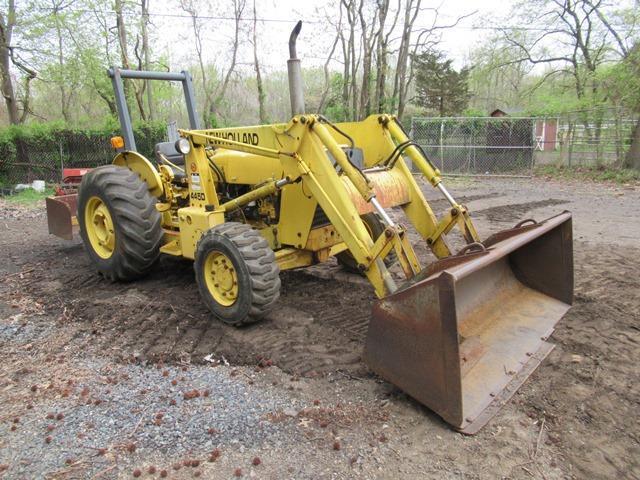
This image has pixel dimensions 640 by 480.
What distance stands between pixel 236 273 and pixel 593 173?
1429 cm

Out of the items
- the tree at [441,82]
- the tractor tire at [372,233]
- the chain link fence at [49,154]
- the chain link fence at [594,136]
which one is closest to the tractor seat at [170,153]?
the tractor tire at [372,233]

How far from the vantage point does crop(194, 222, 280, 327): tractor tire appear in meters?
4.12

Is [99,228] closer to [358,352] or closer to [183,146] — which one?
[183,146]

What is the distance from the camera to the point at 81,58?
20.0 meters

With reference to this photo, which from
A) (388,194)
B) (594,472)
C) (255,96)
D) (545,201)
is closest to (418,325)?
(594,472)

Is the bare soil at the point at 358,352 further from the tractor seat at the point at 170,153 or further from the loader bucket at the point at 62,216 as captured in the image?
the tractor seat at the point at 170,153

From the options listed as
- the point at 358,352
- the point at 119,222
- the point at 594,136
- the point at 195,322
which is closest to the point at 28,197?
the point at 119,222

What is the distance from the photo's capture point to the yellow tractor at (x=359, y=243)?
3.01 meters

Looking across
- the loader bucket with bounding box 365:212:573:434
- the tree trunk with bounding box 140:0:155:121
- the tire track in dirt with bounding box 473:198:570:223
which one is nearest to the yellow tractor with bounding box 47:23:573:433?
the loader bucket with bounding box 365:212:573:434

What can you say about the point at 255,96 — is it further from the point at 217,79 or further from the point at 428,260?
the point at 428,260

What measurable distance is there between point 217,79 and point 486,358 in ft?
108

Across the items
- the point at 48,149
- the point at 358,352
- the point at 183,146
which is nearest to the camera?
the point at 358,352

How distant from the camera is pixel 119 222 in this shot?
521 cm

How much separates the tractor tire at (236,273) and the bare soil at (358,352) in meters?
0.22
